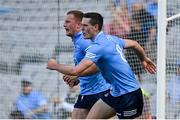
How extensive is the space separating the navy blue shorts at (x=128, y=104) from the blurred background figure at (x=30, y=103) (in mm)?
3935

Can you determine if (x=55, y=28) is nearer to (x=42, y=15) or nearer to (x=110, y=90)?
(x=42, y=15)

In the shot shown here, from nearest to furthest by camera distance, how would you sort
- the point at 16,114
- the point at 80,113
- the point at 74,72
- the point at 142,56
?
the point at 74,72, the point at 142,56, the point at 80,113, the point at 16,114

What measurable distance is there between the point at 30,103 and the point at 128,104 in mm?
4293

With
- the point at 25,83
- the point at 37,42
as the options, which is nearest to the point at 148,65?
the point at 37,42

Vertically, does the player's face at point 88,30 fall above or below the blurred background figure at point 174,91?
above

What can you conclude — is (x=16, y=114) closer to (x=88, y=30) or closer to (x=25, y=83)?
(x=25, y=83)

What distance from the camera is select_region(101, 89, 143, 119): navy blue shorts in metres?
8.30

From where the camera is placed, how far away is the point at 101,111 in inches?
330

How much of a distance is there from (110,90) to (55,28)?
13.0 feet

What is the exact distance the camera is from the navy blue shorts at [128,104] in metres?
Answer: 8.30

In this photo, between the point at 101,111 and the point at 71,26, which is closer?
the point at 101,111

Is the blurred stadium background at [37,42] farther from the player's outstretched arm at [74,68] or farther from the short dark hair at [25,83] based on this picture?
the player's outstretched arm at [74,68]

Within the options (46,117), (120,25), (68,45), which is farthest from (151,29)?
(46,117)

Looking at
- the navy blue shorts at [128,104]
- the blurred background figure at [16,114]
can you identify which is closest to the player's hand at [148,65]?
the navy blue shorts at [128,104]
